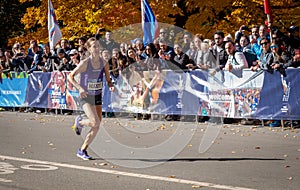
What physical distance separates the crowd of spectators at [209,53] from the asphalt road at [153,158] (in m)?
1.46

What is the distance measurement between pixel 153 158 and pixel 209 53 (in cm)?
620

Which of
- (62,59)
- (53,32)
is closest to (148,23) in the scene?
(62,59)

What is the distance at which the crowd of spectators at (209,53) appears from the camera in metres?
15.0

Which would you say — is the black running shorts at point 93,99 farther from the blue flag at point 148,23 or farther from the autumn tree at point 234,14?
the autumn tree at point 234,14

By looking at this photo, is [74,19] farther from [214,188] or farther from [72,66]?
[214,188]

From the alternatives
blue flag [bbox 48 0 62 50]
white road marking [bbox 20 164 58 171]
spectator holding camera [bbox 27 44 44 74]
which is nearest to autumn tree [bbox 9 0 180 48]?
blue flag [bbox 48 0 62 50]

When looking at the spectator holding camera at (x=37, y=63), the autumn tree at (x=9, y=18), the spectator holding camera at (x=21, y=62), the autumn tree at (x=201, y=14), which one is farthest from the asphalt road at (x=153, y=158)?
the autumn tree at (x=9, y=18)

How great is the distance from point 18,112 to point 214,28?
24.2 feet

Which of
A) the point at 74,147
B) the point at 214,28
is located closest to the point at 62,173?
the point at 74,147

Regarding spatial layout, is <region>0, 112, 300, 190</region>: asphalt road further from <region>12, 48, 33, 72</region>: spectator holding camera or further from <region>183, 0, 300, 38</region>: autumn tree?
<region>183, 0, 300, 38</region>: autumn tree

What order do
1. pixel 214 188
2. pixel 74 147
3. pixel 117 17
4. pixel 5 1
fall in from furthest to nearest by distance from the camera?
pixel 5 1
pixel 117 17
pixel 74 147
pixel 214 188

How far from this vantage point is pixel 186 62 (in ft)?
56.1

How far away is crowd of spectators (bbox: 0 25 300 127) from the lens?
1498cm

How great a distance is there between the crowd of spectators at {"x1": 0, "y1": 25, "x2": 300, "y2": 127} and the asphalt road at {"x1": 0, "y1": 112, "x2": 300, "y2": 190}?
57.4 inches
